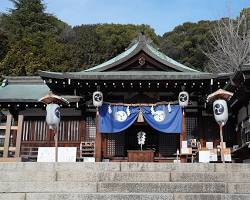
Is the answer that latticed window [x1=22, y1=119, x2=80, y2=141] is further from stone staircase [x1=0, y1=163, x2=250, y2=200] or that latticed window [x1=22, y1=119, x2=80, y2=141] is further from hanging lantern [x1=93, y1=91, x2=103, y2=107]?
stone staircase [x1=0, y1=163, x2=250, y2=200]

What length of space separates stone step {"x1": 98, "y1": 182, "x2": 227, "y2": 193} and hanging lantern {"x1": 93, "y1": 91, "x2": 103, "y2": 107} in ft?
20.9

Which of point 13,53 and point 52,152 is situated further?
point 13,53

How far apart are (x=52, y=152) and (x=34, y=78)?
564cm

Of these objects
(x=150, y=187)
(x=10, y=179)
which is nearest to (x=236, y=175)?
(x=150, y=187)

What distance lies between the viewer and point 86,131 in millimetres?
15195

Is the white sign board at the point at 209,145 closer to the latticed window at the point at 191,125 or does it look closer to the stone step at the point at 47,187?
the latticed window at the point at 191,125

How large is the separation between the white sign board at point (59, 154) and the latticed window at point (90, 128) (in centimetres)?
155

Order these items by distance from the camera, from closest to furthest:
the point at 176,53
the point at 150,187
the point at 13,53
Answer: the point at 150,187
the point at 13,53
the point at 176,53

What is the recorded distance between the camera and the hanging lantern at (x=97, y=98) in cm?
1380

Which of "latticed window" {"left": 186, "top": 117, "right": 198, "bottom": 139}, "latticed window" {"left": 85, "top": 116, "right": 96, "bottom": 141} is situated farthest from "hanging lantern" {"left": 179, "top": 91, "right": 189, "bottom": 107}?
"latticed window" {"left": 85, "top": 116, "right": 96, "bottom": 141}

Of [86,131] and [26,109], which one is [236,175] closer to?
[86,131]

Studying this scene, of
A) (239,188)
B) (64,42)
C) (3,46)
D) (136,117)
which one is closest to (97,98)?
(136,117)

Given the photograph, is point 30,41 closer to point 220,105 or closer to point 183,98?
point 183,98

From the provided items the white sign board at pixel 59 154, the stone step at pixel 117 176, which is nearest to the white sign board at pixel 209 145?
the white sign board at pixel 59 154
